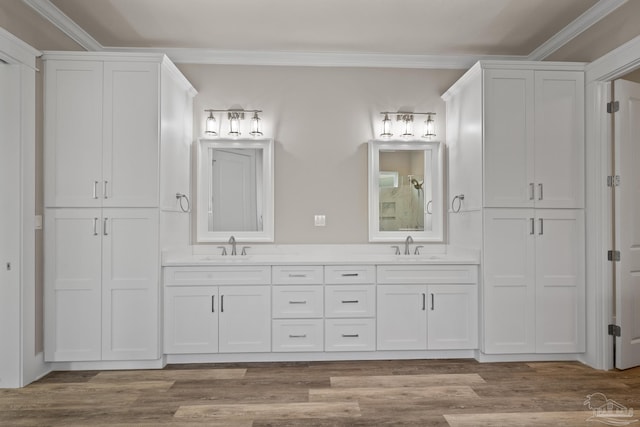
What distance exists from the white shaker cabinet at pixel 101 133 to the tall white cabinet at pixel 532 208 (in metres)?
2.67

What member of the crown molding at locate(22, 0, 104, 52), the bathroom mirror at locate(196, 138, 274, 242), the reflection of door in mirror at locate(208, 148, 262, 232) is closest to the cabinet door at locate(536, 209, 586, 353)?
the bathroom mirror at locate(196, 138, 274, 242)

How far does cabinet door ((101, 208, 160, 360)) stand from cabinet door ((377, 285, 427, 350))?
181 cm

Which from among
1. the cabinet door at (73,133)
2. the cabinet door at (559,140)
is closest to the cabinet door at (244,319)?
the cabinet door at (73,133)

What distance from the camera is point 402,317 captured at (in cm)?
355

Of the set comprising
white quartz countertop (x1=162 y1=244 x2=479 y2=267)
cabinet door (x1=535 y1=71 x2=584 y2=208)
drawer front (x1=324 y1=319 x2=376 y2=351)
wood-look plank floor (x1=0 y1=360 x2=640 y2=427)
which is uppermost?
cabinet door (x1=535 y1=71 x2=584 y2=208)

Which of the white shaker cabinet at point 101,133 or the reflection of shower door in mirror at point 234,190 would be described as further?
the reflection of shower door in mirror at point 234,190

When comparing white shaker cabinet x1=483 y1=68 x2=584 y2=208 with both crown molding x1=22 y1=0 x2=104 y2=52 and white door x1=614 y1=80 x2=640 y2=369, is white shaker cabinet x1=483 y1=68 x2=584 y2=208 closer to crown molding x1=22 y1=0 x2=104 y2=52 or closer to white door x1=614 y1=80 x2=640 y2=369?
white door x1=614 y1=80 x2=640 y2=369

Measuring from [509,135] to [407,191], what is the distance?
109 cm

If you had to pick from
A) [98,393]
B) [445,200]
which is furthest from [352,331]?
[98,393]

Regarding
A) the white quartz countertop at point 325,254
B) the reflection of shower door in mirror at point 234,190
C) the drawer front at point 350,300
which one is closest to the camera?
the drawer front at point 350,300

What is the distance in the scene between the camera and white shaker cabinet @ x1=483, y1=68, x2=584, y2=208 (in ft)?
11.4

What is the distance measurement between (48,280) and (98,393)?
97 cm

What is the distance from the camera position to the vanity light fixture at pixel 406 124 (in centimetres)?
413

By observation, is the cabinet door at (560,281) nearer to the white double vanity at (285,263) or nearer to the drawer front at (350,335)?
the white double vanity at (285,263)
